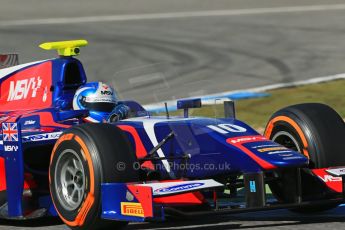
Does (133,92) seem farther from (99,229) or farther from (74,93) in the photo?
(99,229)

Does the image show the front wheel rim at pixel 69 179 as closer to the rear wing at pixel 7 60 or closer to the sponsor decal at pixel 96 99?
the sponsor decal at pixel 96 99

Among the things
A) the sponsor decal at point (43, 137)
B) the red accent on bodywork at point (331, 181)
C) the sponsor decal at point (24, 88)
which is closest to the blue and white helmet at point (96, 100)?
the sponsor decal at point (24, 88)

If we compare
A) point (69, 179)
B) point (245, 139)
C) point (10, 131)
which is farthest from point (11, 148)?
point (245, 139)

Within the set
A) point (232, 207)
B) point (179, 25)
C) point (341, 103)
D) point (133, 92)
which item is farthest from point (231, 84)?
point (232, 207)

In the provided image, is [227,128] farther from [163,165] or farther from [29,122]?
[29,122]

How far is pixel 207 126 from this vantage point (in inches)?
286

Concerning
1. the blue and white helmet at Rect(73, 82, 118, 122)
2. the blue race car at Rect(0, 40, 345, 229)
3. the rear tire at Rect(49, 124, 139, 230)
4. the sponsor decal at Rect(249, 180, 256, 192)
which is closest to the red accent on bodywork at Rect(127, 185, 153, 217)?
the blue race car at Rect(0, 40, 345, 229)

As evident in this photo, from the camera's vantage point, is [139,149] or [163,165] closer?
[163,165]

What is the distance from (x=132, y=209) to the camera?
636cm

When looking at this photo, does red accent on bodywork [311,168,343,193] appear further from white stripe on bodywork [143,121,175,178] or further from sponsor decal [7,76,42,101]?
sponsor decal [7,76,42,101]

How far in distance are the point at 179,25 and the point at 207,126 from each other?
17.2 metres

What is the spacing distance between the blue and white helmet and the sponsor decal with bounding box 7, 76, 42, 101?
1.67 feet

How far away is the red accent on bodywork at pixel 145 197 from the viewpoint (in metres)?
6.22

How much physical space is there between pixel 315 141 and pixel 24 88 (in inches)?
120
